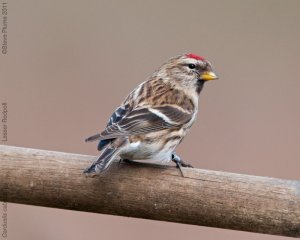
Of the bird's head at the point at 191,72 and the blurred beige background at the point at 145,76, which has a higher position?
the bird's head at the point at 191,72

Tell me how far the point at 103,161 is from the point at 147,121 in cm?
55

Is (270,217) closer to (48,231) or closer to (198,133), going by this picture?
(48,231)

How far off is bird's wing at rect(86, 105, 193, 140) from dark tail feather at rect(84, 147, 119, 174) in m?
0.09

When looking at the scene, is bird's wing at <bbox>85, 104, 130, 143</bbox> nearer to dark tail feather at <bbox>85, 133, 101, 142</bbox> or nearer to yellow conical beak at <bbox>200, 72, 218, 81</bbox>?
dark tail feather at <bbox>85, 133, 101, 142</bbox>

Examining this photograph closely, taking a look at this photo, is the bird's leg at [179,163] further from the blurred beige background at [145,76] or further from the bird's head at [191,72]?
the blurred beige background at [145,76]

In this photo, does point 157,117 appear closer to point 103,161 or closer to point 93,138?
point 93,138

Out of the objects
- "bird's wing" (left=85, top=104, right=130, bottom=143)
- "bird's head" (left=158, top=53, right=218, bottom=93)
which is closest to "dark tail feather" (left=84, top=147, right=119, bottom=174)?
"bird's wing" (left=85, top=104, right=130, bottom=143)

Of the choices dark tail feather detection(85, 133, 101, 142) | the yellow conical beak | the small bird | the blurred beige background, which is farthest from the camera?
the blurred beige background

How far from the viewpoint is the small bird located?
12.4 ft

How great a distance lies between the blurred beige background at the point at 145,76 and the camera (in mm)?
5707

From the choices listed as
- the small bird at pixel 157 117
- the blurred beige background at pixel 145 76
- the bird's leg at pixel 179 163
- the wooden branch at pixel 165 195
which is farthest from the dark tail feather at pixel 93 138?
the blurred beige background at pixel 145 76

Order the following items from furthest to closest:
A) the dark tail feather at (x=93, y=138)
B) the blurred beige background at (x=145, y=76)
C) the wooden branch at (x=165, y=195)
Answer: the blurred beige background at (x=145, y=76) → the dark tail feather at (x=93, y=138) → the wooden branch at (x=165, y=195)

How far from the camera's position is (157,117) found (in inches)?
160

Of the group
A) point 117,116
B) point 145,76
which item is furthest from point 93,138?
point 145,76
